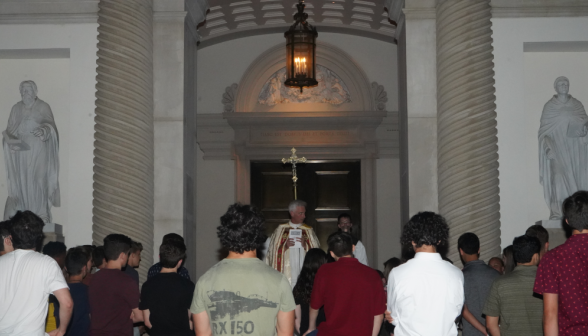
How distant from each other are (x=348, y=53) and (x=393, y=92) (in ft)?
3.98

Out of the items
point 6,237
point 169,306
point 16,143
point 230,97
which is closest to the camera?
point 169,306

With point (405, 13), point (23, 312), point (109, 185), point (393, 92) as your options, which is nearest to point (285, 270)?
point (109, 185)

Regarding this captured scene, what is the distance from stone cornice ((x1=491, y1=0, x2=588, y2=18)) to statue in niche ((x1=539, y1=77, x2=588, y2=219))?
92cm

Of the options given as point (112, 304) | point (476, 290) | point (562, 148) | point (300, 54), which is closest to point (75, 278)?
point (112, 304)

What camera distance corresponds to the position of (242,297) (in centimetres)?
410

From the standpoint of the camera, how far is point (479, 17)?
9.23 metres

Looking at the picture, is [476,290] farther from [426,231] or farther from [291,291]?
[291,291]

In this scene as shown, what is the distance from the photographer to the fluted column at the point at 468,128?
8977 millimetres

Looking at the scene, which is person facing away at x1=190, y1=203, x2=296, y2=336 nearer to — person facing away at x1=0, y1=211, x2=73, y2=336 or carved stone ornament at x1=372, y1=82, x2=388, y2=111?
person facing away at x1=0, y1=211, x2=73, y2=336

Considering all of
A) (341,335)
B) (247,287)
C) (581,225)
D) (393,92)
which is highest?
(393,92)

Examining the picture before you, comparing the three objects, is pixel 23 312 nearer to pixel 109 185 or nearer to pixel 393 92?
pixel 109 185

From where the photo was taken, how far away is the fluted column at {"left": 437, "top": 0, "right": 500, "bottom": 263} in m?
8.98

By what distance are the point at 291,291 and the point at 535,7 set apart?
280 inches

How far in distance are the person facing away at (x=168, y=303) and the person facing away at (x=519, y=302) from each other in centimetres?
220
